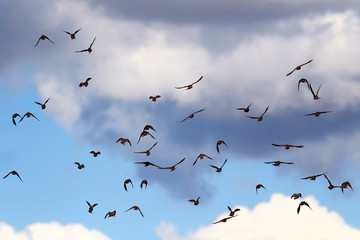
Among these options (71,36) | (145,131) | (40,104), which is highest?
(71,36)

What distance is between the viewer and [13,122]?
8344cm

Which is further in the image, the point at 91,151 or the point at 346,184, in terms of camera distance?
the point at 91,151

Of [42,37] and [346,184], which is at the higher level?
[42,37]

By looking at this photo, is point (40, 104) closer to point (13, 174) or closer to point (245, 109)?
point (13, 174)

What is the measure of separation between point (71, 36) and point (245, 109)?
2208cm

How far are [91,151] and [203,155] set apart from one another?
1641 cm

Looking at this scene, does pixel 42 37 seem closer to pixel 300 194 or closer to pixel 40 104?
pixel 40 104

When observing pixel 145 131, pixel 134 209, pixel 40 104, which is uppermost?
pixel 40 104

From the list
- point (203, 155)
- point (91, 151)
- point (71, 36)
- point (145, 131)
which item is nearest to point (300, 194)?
point (203, 155)

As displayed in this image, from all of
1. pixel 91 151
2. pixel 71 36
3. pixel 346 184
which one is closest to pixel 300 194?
pixel 346 184

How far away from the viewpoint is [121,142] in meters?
86.0

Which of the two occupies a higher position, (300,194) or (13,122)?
(13,122)

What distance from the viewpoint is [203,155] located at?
81.1 m

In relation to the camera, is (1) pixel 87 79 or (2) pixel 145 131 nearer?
(2) pixel 145 131
